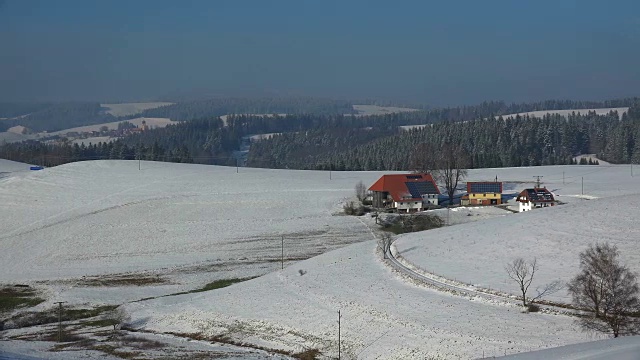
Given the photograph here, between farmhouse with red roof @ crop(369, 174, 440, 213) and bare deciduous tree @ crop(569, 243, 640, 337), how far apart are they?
39.6 m

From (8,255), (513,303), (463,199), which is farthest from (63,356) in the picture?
(463,199)

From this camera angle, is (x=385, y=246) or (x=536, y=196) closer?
(x=385, y=246)

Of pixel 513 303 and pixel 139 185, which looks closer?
pixel 513 303

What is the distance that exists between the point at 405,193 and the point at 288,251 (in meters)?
17.2

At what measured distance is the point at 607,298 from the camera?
33375mm

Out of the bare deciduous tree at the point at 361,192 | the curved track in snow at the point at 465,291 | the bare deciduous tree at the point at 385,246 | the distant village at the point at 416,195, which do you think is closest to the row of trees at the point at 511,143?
the bare deciduous tree at the point at 361,192

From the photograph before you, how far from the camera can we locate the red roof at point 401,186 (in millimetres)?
75250

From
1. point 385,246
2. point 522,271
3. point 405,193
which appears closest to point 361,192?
point 405,193

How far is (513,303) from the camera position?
36625mm

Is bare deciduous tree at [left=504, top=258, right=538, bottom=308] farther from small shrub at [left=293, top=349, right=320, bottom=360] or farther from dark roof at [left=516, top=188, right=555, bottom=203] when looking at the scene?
dark roof at [left=516, top=188, right=555, bottom=203]

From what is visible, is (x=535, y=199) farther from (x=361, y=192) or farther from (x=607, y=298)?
(x=607, y=298)

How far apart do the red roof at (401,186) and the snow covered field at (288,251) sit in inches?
186

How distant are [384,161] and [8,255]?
2913 inches

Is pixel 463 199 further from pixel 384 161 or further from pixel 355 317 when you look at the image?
pixel 384 161
